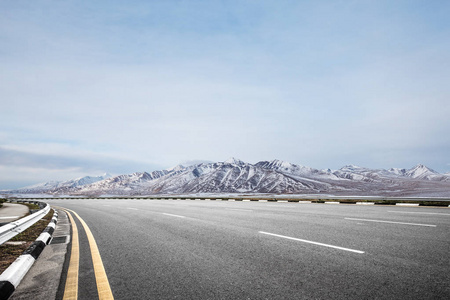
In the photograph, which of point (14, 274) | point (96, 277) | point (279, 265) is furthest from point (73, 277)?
point (279, 265)

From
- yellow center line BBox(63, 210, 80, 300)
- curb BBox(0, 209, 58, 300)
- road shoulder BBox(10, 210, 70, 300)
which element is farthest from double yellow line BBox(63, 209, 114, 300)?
curb BBox(0, 209, 58, 300)

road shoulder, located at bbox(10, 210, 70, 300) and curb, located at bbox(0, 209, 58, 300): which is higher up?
curb, located at bbox(0, 209, 58, 300)

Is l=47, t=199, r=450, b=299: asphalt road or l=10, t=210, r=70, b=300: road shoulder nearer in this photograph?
l=47, t=199, r=450, b=299: asphalt road

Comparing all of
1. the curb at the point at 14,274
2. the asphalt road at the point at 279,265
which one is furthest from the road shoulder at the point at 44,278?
the asphalt road at the point at 279,265

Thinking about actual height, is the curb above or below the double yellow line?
above

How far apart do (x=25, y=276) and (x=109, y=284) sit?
157cm

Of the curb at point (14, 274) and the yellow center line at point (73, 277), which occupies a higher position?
the curb at point (14, 274)

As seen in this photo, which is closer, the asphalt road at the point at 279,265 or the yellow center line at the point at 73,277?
the asphalt road at the point at 279,265

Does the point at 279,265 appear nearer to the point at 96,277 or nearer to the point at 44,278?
the point at 96,277

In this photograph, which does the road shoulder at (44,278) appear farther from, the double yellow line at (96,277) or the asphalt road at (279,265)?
the asphalt road at (279,265)

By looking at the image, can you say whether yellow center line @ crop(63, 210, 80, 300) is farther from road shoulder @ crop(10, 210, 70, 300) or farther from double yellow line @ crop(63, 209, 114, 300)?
road shoulder @ crop(10, 210, 70, 300)

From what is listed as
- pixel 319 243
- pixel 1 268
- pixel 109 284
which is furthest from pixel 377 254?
pixel 1 268

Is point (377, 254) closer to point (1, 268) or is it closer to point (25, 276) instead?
point (25, 276)

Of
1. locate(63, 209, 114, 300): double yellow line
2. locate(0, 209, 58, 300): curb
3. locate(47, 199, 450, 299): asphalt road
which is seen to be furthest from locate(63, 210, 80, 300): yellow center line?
locate(0, 209, 58, 300): curb
